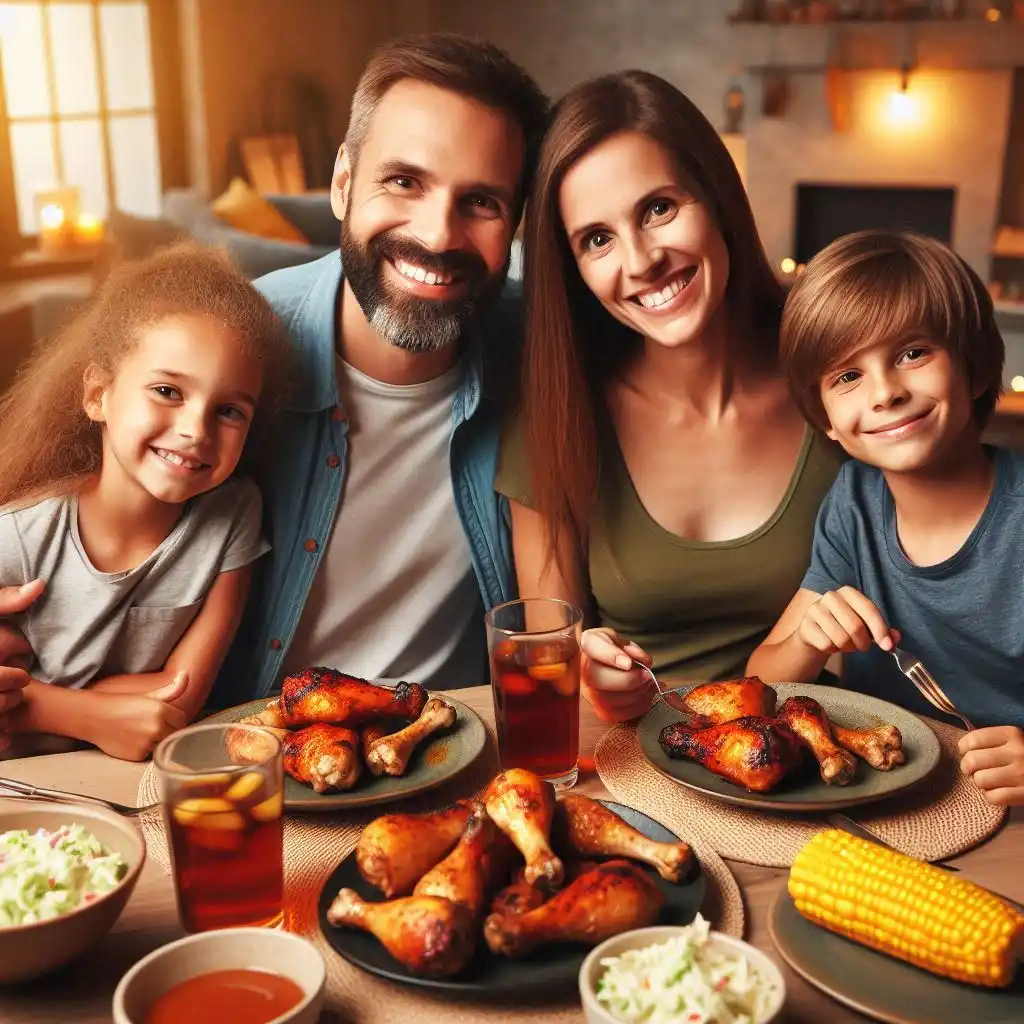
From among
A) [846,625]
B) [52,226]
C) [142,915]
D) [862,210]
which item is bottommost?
[862,210]

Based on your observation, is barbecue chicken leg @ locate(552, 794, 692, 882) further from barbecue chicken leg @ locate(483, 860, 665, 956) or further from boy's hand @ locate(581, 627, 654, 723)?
boy's hand @ locate(581, 627, 654, 723)

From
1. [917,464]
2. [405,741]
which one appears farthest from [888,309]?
[405,741]

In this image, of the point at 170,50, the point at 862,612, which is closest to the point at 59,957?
the point at 862,612

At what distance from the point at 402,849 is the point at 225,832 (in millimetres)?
152

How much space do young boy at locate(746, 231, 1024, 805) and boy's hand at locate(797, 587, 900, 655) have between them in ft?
0.23

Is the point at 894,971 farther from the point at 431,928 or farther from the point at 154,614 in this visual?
the point at 154,614

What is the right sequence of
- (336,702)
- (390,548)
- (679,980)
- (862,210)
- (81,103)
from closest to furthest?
(679,980)
(336,702)
(390,548)
(81,103)
(862,210)

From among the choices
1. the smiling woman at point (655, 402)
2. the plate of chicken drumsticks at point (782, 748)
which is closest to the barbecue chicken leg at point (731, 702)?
the plate of chicken drumsticks at point (782, 748)

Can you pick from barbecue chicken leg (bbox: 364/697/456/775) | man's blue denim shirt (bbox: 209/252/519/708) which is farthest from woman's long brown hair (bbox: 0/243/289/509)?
barbecue chicken leg (bbox: 364/697/456/775)

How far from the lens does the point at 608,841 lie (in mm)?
1143

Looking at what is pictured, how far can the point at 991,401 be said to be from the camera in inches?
70.6

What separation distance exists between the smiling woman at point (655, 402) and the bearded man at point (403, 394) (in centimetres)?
8

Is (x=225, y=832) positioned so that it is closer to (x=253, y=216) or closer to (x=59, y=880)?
(x=59, y=880)

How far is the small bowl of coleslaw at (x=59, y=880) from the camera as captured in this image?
3.23 ft
